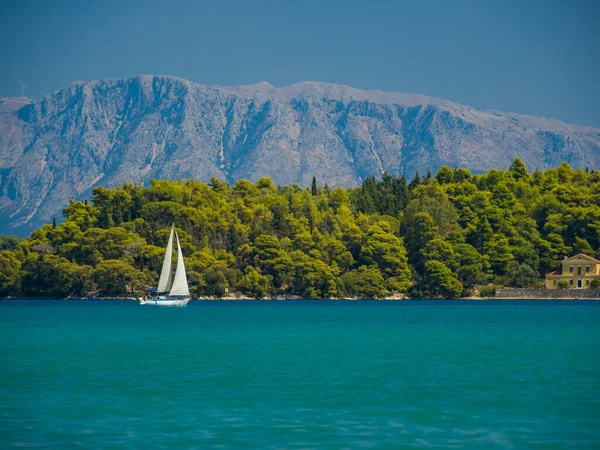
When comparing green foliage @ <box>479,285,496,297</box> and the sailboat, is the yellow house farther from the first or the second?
the sailboat

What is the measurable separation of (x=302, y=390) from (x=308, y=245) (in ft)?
313

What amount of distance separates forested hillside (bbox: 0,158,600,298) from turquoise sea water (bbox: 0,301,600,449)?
63918 mm

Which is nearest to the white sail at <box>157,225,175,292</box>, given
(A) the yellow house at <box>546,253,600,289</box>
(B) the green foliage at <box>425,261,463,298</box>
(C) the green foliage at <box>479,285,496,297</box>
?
(B) the green foliage at <box>425,261,463,298</box>

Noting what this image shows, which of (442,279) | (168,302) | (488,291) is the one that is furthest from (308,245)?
(168,302)

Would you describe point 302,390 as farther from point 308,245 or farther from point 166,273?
point 308,245

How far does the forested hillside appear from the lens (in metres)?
123

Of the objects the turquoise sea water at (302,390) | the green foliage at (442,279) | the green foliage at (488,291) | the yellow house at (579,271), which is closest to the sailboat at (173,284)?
the green foliage at (442,279)

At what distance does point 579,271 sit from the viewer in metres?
120

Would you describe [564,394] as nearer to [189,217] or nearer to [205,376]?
[205,376]

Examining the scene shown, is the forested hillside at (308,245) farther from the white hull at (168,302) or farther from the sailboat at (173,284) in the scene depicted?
the white hull at (168,302)

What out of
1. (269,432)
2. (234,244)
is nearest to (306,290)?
(234,244)

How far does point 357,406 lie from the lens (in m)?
27.6

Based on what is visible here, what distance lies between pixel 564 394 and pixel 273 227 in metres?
107

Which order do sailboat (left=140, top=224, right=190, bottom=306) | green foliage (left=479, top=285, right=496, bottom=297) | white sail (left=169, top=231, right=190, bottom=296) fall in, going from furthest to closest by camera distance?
1. green foliage (left=479, top=285, right=496, bottom=297)
2. white sail (left=169, top=231, right=190, bottom=296)
3. sailboat (left=140, top=224, right=190, bottom=306)
